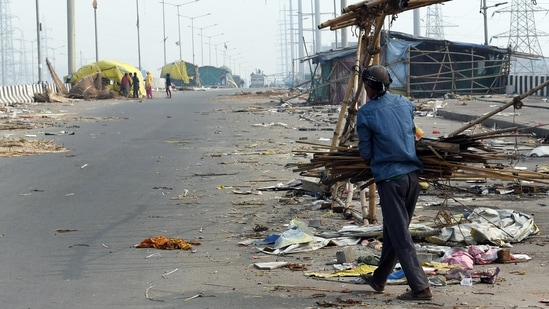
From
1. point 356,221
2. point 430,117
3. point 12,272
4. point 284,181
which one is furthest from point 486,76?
point 12,272

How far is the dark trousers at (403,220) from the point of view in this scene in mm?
6629

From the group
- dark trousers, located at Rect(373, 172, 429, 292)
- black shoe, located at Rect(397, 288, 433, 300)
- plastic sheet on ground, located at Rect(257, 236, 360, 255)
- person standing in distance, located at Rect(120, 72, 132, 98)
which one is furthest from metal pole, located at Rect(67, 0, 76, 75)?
black shoe, located at Rect(397, 288, 433, 300)

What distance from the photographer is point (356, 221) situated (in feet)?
Result: 34.0

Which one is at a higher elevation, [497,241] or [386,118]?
[386,118]

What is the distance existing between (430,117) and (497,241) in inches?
973

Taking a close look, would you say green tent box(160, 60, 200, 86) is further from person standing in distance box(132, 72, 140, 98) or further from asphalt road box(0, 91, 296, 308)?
asphalt road box(0, 91, 296, 308)

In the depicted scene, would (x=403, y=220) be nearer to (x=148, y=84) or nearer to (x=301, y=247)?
(x=301, y=247)

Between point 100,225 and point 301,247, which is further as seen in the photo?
point 100,225

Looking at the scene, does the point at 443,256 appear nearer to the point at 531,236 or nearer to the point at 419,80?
the point at 531,236

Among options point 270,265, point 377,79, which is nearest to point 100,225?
point 270,265

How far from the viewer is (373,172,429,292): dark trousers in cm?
663

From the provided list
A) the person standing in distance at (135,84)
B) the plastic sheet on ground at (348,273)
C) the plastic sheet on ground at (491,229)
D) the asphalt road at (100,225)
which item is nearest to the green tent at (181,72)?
the person standing in distance at (135,84)

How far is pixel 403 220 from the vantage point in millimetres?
6715

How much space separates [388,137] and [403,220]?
58 centimetres
